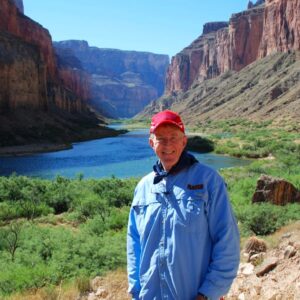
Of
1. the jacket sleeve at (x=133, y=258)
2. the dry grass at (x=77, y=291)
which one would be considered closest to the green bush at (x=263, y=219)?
the dry grass at (x=77, y=291)

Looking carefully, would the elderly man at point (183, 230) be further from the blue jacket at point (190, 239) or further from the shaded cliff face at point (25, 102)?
the shaded cliff face at point (25, 102)

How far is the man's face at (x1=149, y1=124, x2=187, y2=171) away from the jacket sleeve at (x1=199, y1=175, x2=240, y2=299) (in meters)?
0.36

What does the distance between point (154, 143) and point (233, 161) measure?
122ft

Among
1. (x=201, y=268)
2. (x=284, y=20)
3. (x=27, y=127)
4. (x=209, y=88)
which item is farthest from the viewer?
(x=209, y=88)

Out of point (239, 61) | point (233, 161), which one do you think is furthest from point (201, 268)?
point (239, 61)

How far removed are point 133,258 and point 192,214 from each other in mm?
711

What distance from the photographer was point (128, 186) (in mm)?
20047

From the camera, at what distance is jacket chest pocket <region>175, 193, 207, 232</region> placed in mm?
2939

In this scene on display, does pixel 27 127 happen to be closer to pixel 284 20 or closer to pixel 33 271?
pixel 33 271

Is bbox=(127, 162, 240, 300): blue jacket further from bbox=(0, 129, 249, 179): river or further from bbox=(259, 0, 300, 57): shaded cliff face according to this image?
bbox=(259, 0, 300, 57): shaded cliff face

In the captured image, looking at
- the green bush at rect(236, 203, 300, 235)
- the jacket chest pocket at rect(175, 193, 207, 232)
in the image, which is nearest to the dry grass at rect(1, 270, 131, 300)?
the jacket chest pocket at rect(175, 193, 207, 232)

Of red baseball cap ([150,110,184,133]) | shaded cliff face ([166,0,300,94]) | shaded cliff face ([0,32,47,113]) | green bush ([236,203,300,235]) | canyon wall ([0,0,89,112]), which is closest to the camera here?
red baseball cap ([150,110,184,133])

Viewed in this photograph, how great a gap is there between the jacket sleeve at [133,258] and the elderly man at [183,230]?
4.6 inches

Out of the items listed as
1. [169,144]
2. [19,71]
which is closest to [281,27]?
[19,71]
